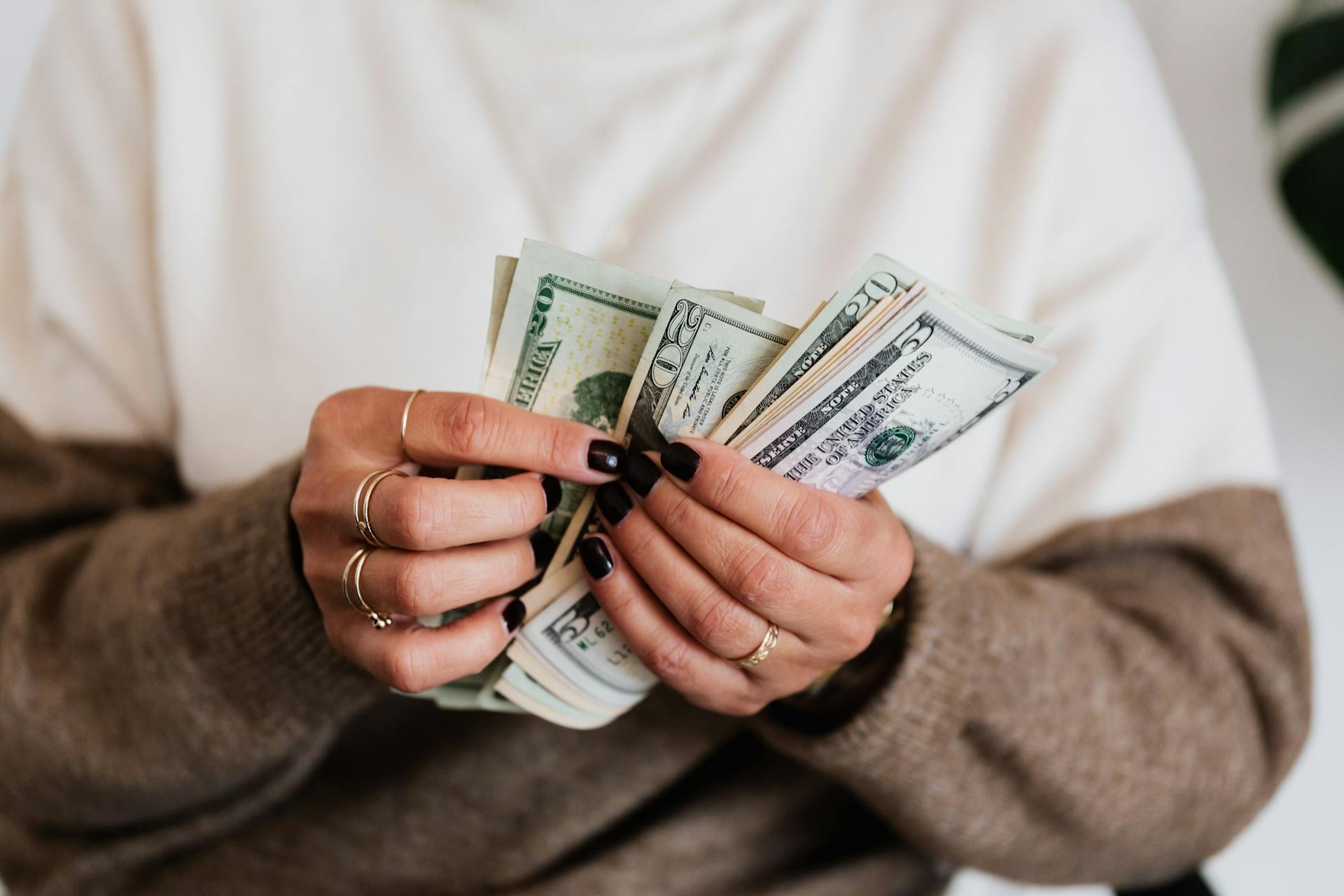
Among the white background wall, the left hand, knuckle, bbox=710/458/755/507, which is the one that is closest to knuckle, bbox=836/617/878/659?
the left hand

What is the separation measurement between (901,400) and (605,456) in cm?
16

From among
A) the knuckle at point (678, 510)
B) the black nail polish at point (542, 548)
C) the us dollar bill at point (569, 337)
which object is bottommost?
the black nail polish at point (542, 548)

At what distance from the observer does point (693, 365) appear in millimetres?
444

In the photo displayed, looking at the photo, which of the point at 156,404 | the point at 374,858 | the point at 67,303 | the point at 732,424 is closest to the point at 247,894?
the point at 374,858

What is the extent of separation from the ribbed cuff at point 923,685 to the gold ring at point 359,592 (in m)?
0.30

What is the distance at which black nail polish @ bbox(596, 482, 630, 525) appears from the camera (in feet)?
1.52

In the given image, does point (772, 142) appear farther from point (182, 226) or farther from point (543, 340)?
point (182, 226)

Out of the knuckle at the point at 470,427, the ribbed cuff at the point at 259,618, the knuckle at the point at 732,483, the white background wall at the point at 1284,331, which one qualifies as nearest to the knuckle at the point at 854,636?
the knuckle at the point at 732,483

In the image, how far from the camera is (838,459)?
0.47 m

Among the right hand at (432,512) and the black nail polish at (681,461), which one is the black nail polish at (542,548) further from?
the black nail polish at (681,461)

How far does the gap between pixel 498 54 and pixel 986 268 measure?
1.49ft

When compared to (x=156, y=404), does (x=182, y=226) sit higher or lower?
higher

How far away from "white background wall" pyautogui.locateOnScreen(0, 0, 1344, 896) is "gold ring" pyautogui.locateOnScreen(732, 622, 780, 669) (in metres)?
0.84

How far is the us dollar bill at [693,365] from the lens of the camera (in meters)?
0.43
